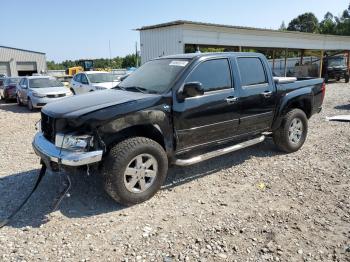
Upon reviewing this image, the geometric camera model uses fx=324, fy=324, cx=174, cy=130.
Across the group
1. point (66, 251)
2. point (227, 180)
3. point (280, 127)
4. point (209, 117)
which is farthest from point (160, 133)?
point (280, 127)

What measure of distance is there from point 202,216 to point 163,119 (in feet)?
4.39

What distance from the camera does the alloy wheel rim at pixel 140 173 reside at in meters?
4.09

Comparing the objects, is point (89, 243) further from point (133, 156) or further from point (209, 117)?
point (209, 117)

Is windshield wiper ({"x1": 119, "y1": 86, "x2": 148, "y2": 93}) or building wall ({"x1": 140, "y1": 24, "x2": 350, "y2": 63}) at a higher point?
building wall ({"x1": 140, "y1": 24, "x2": 350, "y2": 63})

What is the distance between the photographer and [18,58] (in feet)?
157

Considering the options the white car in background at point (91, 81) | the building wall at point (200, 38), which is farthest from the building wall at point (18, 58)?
the white car in background at point (91, 81)

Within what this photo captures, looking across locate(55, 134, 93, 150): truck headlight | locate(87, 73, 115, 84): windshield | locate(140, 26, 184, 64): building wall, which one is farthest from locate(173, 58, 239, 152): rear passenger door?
locate(140, 26, 184, 64): building wall

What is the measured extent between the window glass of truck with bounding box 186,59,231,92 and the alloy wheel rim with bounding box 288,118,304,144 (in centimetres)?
192

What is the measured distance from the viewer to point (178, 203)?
4.29 metres

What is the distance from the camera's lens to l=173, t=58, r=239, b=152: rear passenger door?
4520 mm

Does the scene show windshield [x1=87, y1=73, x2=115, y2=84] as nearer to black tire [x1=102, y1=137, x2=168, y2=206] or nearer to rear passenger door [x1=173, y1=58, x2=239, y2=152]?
rear passenger door [x1=173, y1=58, x2=239, y2=152]

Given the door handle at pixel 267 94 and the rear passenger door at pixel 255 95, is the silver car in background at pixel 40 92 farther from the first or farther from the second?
the door handle at pixel 267 94

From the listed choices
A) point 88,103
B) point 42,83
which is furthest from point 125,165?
point 42,83

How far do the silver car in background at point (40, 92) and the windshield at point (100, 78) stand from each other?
1139 millimetres
